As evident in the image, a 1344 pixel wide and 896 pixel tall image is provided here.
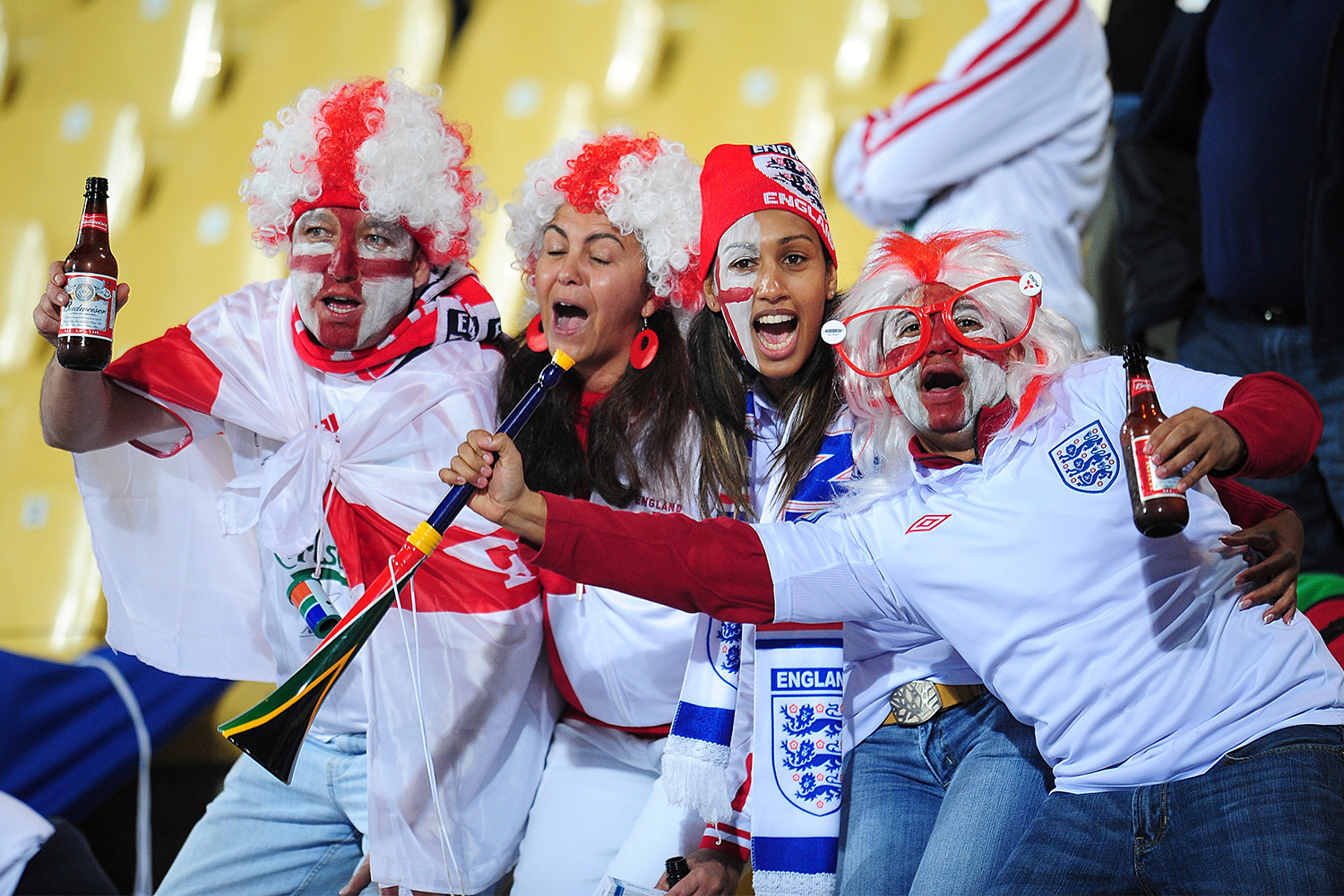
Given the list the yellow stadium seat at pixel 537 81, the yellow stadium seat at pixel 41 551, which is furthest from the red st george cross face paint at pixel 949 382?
the yellow stadium seat at pixel 41 551

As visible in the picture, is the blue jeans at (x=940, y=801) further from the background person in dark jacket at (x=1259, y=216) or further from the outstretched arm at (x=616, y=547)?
the background person in dark jacket at (x=1259, y=216)

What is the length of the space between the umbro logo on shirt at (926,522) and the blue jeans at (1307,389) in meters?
1.53

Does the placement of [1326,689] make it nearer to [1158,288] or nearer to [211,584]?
[1158,288]

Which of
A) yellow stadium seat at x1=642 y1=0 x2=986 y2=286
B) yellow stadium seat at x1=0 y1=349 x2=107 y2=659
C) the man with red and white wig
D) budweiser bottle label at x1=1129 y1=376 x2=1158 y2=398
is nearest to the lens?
budweiser bottle label at x1=1129 y1=376 x2=1158 y2=398

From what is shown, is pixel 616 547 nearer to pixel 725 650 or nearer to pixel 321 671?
pixel 725 650

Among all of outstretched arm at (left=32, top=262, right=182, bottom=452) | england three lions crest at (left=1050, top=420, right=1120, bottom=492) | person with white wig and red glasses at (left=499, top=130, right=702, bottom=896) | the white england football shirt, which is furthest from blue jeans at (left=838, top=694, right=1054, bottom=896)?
outstretched arm at (left=32, top=262, right=182, bottom=452)

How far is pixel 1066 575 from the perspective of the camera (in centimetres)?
182

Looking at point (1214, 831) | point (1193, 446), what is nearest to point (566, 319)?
point (1193, 446)

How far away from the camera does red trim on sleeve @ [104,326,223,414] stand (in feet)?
7.76

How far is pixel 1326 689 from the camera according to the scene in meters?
1.79

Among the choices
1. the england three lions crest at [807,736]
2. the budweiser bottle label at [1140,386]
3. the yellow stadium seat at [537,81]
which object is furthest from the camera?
the yellow stadium seat at [537,81]

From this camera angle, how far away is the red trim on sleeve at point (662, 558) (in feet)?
6.28

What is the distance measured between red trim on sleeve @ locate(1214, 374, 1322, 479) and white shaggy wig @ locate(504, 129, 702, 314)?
1.06m

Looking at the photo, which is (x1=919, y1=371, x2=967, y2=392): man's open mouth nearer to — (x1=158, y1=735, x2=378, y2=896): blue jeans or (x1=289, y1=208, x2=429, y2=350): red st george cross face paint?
(x1=289, y1=208, x2=429, y2=350): red st george cross face paint
